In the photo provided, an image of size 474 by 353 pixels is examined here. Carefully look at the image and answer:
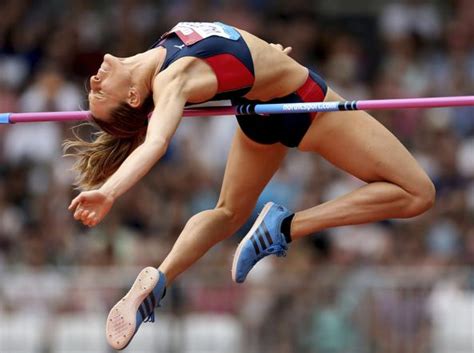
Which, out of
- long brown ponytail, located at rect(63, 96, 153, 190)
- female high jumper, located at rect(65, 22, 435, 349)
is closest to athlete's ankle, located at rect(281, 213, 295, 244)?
female high jumper, located at rect(65, 22, 435, 349)

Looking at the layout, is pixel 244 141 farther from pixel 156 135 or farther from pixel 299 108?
pixel 156 135

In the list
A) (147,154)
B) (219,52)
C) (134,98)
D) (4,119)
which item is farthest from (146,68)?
(4,119)

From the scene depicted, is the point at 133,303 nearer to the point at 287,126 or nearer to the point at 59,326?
the point at 287,126

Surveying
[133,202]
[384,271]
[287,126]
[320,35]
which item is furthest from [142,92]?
A: [320,35]

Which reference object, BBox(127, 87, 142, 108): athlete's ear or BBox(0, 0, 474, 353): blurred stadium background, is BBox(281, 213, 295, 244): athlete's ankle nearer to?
BBox(127, 87, 142, 108): athlete's ear

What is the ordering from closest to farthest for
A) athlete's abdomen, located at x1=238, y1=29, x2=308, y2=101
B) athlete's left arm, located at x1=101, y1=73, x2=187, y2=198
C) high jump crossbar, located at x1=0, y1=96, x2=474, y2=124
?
athlete's left arm, located at x1=101, y1=73, x2=187, y2=198 < high jump crossbar, located at x1=0, y1=96, x2=474, y2=124 < athlete's abdomen, located at x1=238, y1=29, x2=308, y2=101

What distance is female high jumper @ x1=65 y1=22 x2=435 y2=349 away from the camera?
8.17m

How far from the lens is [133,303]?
831 cm

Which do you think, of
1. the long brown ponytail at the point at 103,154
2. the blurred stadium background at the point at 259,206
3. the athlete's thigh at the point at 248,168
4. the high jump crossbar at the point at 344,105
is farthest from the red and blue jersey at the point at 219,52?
the blurred stadium background at the point at 259,206

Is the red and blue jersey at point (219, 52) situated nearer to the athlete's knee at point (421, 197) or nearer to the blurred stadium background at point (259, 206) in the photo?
the athlete's knee at point (421, 197)

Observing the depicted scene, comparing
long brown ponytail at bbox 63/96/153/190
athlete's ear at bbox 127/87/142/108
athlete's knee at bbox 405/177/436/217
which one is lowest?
athlete's knee at bbox 405/177/436/217

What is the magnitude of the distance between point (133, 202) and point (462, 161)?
2.99 meters

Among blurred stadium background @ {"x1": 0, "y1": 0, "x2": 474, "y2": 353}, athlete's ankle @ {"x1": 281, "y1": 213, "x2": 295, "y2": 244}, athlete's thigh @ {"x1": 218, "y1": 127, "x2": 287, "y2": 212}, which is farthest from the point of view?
blurred stadium background @ {"x1": 0, "y1": 0, "x2": 474, "y2": 353}

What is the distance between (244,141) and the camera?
8656 mm
